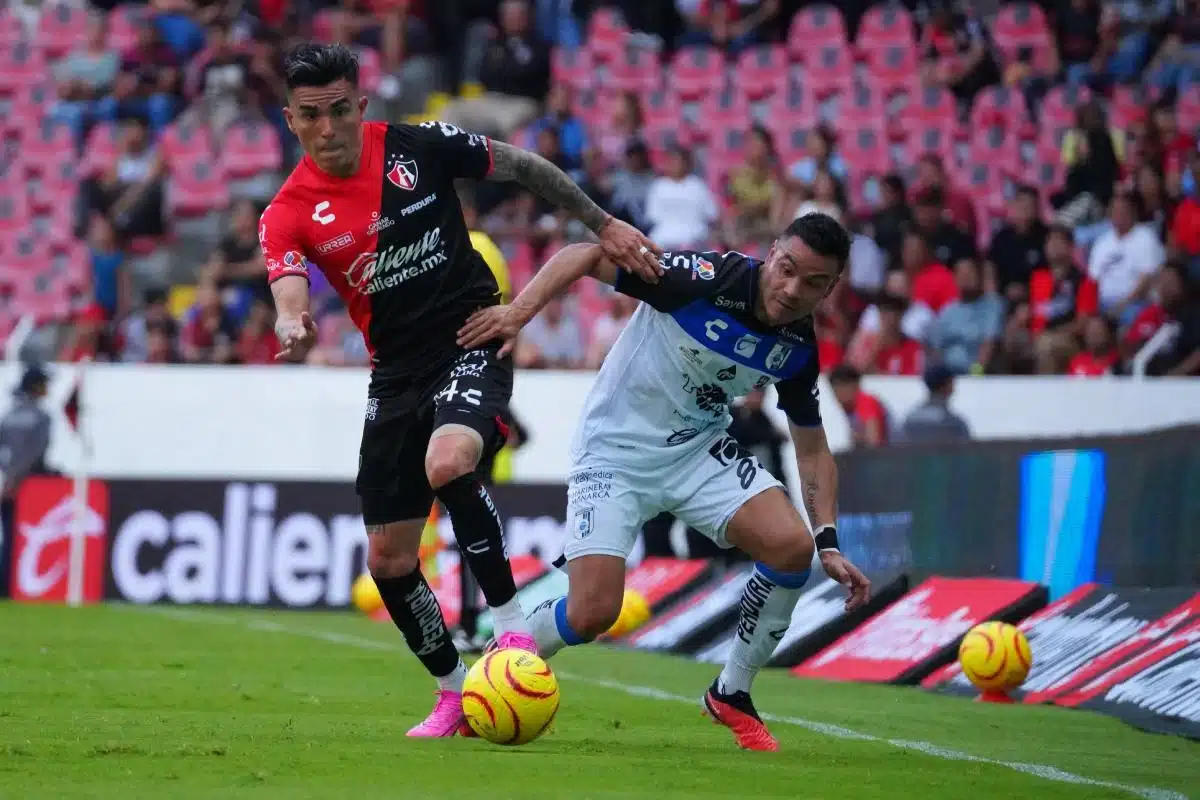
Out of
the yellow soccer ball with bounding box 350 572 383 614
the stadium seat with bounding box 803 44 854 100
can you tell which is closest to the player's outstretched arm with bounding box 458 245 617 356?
the yellow soccer ball with bounding box 350 572 383 614

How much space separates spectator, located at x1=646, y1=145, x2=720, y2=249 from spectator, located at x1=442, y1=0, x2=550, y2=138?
2.99 metres

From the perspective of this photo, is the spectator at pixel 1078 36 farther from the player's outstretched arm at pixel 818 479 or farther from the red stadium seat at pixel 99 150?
the player's outstretched arm at pixel 818 479

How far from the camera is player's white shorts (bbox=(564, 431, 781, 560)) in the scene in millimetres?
8016

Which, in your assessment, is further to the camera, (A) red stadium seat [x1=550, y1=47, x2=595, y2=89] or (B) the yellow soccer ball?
(A) red stadium seat [x1=550, y1=47, x2=595, y2=89]

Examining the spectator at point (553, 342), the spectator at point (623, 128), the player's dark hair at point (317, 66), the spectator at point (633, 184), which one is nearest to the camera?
the player's dark hair at point (317, 66)

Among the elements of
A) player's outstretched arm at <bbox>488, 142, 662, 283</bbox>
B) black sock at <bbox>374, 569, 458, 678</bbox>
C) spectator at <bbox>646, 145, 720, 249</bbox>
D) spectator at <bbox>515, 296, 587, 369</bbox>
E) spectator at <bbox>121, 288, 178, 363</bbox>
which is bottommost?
spectator at <bbox>121, 288, 178, 363</bbox>

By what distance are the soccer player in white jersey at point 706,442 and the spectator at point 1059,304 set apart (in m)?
11.0

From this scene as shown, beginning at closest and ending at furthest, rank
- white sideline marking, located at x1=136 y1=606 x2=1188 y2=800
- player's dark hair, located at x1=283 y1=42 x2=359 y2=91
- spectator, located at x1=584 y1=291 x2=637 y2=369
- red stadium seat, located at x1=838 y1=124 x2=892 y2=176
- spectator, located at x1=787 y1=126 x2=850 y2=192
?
white sideline marking, located at x1=136 y1=606 x2=1188 y2=800 → player's dark hair, located at x1=283 y1=42 x2=359 y2=91 → spectator, located at x1=584 y1=291 x2=637 y2=369 → spectator, located at x1=787 y1=126 x2=850 y2=192 → red stadium seat, located at x1=838 y1=124 x2=892 y2=176

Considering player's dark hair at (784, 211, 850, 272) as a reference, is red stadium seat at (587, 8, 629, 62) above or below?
below

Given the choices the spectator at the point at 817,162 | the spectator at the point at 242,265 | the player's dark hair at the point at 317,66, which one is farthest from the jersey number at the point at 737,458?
the spectator at the point at 242,265

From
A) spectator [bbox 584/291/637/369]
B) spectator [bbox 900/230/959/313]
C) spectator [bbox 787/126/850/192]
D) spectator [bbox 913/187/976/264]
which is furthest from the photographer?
spectator [bbox 787/126/850/192]

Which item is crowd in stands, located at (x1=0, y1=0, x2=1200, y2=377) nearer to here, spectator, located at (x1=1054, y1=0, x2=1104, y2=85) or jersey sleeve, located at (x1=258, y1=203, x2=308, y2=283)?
spectator, located at (x1=1054, y1=0, x2=1104, y2=85)

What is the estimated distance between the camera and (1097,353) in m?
18.4

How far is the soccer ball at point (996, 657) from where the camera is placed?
33.9ft
